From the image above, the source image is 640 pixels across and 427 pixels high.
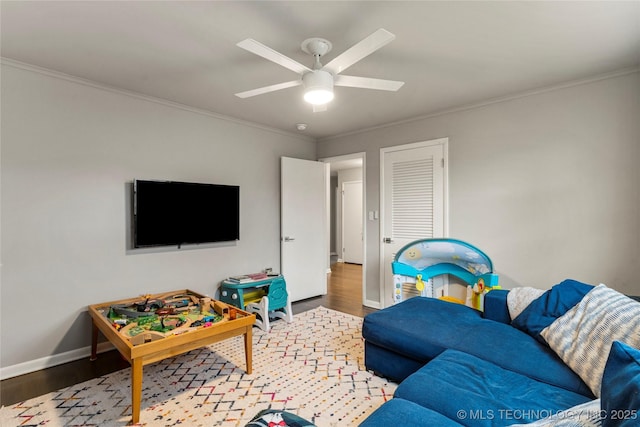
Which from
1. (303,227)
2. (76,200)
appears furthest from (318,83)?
(303,227)

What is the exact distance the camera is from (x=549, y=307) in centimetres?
201

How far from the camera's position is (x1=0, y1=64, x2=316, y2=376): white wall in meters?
2.50

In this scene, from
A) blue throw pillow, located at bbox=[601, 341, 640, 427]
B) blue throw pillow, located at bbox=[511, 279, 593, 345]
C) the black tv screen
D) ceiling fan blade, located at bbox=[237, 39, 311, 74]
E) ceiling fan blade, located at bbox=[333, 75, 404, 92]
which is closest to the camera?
blue throw pillow, located at bbox=[601, 341, 640, 427]

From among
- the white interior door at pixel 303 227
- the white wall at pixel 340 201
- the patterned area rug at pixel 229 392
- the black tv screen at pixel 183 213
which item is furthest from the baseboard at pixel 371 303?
the white wall at pixel 340 201

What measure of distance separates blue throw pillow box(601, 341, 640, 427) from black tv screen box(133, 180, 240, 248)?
3.37m

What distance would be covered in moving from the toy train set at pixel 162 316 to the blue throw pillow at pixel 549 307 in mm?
2111

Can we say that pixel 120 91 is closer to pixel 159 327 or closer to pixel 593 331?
pixel 159 327

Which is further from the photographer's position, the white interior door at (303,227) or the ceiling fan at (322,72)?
the white interior door at (303,227)

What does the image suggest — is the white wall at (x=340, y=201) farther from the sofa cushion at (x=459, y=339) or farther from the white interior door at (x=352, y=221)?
the sofa cushion at (x=459, y=339)

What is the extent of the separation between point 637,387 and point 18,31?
11.5 feet

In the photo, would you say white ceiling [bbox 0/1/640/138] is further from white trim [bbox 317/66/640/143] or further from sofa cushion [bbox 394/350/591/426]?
sofa cushion [bbox 394/350/591/426]

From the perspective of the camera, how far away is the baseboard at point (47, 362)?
2475mm

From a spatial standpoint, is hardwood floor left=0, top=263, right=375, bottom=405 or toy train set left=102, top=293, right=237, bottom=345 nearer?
toy train set left=102, top=293, right=237, bottom=345

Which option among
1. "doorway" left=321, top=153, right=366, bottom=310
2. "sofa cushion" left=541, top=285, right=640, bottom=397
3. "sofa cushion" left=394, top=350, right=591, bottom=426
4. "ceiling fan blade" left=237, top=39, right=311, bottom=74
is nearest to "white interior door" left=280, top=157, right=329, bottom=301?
"ceiling fan blade" left=237, top=39, right=311, bottom=74
